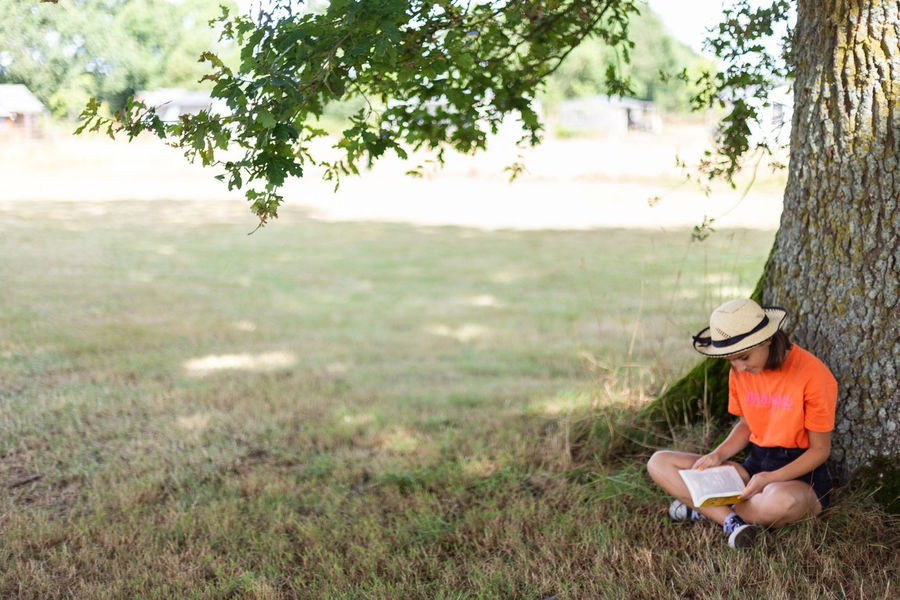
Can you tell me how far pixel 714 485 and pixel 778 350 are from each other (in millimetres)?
672

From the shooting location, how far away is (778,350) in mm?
3547

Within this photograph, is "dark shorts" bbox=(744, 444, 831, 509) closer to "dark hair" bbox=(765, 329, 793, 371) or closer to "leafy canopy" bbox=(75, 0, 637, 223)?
"dark hair" bbox=(765, 329, 793, 371)

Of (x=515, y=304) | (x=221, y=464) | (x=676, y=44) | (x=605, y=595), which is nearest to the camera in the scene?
(x=605, y=595)

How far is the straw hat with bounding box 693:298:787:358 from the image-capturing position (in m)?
3.54

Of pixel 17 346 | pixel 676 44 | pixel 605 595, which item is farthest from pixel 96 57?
pixel 676 44

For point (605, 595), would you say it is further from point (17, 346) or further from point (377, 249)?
point (377, 249)

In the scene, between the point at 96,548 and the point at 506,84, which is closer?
the point at 96,548

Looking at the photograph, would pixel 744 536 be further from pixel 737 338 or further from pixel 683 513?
pixel 737 338

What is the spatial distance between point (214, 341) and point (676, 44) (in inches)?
2746


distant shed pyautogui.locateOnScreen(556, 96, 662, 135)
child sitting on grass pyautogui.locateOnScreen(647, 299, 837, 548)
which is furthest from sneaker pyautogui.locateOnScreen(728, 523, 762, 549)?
distant shed pyautogui.locateOnScreen(556, 96, 662, 135)

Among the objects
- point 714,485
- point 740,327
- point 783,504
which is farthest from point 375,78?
point 783,504

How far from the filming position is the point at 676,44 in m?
70.8

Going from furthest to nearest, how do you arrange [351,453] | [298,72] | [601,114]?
[601,114]
[351,453]
[298,72]

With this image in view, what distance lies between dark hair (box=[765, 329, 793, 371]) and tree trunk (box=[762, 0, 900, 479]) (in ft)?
1.24
